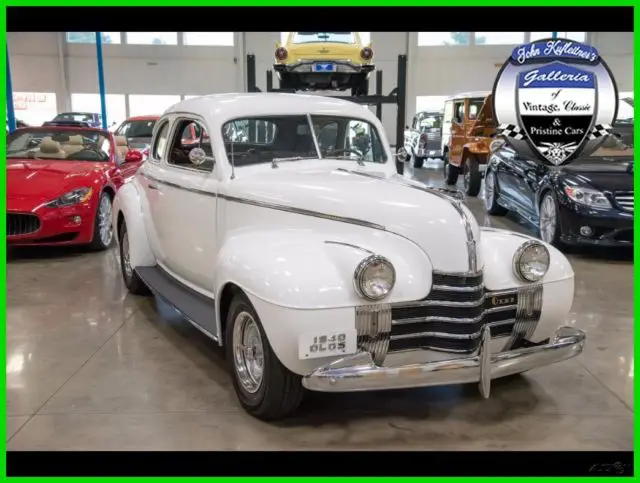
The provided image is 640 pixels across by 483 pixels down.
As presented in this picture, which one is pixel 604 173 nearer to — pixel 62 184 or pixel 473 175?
pixel 473 175

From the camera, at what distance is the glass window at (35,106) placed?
85.6 feet

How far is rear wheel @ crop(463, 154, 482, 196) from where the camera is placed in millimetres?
11359

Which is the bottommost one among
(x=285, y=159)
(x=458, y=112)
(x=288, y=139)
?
(x=285, y=159)

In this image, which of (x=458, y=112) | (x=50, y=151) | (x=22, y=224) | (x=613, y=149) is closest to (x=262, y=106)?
(x=22, y=224)

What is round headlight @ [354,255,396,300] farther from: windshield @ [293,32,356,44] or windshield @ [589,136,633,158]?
windshield @ [293,32,356,44]

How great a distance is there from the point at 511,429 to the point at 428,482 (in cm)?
66

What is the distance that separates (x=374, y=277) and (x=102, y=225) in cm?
512

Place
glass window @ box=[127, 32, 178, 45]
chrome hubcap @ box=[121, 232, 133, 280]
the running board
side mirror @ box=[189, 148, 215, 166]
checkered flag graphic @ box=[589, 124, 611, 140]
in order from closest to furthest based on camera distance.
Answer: the running board
side mirror @ box=[189, 148, 215, 166]
chrome hubcap @ box=[121, 232, 133, 280]
checkered flag graphic @ box=[589, 124, 611, 140]
glass window @ box=[127, 32, 178, 45]

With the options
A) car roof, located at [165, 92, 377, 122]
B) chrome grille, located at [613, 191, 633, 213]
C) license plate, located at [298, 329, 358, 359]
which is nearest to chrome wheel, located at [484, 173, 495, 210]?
chrome grille, located at [613, 191, 633, 213]

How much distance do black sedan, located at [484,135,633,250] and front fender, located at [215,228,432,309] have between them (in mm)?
4285

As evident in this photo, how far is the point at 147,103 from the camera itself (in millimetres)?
→ 26484

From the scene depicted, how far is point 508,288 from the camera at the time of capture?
334 cm

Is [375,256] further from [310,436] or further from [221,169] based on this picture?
[221,169]

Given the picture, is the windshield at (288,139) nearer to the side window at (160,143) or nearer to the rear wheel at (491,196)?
the side window at (160,143)
